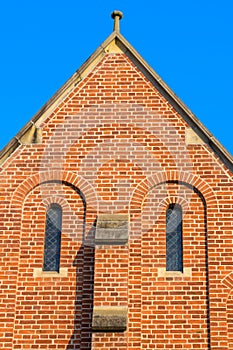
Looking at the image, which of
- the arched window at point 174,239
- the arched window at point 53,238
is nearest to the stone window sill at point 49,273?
the arched window at point 53,238

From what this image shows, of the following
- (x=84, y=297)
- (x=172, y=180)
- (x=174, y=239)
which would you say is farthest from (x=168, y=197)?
Result: (x=84, y=297)

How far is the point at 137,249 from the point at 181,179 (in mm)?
1803

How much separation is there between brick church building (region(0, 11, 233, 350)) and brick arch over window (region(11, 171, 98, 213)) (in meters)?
0.02

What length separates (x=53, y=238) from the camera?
1602 centimetres

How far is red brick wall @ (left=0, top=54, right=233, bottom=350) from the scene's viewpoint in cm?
1495

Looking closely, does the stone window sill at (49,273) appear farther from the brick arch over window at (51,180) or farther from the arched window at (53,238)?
the brick arch over window at (51,180)

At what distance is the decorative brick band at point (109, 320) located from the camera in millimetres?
14438

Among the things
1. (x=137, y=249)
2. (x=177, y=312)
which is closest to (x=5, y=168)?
(x=137, y=249)

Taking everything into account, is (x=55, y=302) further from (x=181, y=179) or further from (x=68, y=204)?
(x=181, y=179)

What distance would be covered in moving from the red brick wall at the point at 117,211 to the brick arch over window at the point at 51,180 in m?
0.02

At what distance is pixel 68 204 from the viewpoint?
53.0 ft

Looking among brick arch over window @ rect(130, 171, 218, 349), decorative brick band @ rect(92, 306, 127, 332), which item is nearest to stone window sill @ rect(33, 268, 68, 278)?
decorative brick band @ rect(92, 306, 127, 332)

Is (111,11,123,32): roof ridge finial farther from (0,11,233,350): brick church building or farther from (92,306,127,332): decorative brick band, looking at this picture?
(92,306,127,332): decorative brick band

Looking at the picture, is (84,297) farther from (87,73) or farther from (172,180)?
(87,73)
